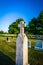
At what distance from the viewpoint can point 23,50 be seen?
3791 mm

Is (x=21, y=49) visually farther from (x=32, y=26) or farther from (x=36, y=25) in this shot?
(x=36, y=25)

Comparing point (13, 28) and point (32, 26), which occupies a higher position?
point (13, 28)

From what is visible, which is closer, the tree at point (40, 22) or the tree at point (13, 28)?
the tree at point (40, 22)

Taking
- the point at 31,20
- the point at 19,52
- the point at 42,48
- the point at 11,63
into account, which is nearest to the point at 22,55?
the point at 19,52

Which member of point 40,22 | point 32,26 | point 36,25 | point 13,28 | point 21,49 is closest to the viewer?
point 21,49

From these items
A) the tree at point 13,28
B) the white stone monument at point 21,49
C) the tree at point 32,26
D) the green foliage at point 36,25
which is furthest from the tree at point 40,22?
the white stone monument at point 21,49

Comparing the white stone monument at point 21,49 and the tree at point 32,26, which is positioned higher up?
the tree at point 32,26

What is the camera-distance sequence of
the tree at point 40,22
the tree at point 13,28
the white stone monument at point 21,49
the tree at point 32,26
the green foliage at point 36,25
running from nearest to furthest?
the white stone monument at point 21,49
the tree at point 40,22
the green foliage at point 36,25
the tree at point 32,26
the tree at point 13,28

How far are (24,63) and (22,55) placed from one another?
0.92ft

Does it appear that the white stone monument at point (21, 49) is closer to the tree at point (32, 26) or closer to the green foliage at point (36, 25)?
the green foliage at point (36, 25)

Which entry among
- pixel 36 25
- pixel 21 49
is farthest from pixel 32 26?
pixel 21 49

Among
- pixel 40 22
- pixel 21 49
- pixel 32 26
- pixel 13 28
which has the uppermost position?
pixel 40 22

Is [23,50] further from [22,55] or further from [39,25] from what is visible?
[39,25]

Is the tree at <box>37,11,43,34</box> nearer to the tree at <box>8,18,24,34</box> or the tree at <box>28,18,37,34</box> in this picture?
the tree at <box>28,18,37,34</box>
